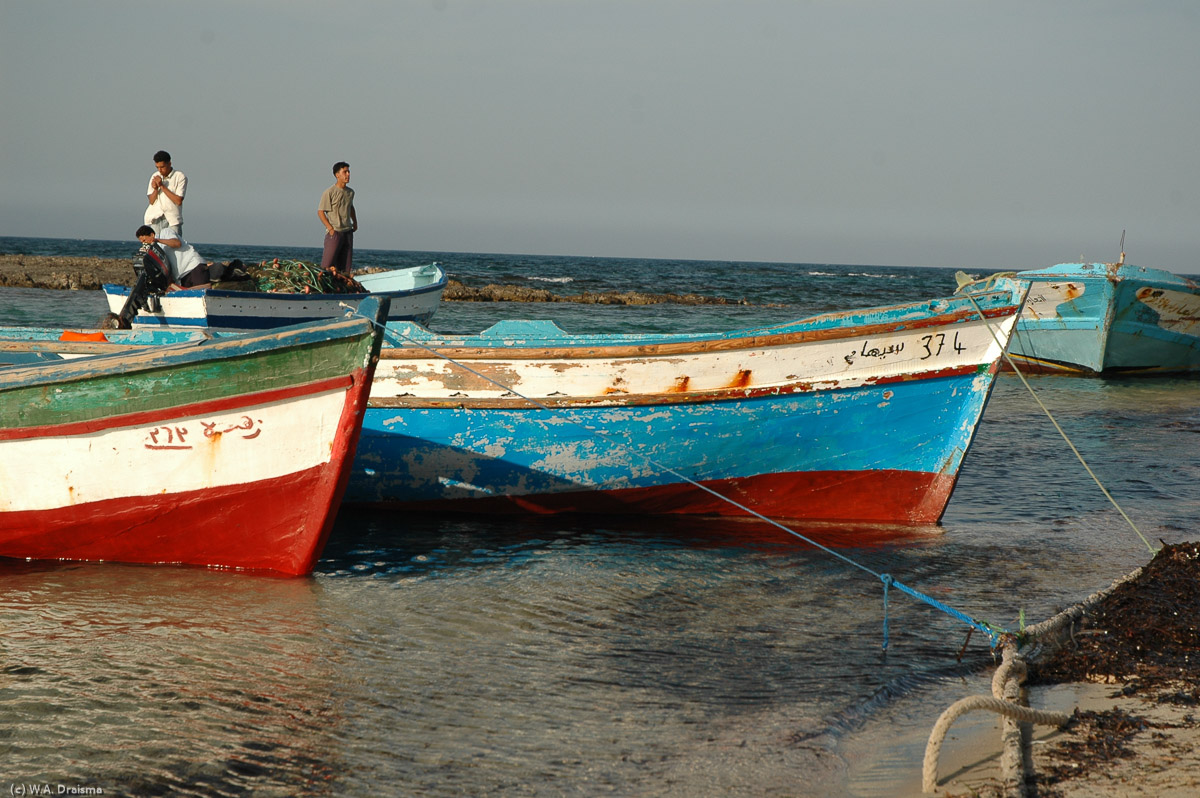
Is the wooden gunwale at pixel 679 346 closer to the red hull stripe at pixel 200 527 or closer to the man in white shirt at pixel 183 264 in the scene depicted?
the red hull stripe at pixel 200 527

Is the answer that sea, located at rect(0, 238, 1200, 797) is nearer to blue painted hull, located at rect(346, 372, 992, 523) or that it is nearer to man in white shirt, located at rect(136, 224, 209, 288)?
blue painted hull, located at rect(346, 372, 992, 523)

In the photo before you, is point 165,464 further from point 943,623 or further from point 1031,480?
point 1031,480

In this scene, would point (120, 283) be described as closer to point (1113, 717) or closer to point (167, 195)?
point (167, 195)

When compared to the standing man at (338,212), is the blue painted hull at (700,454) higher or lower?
lower

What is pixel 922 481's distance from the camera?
273 inches

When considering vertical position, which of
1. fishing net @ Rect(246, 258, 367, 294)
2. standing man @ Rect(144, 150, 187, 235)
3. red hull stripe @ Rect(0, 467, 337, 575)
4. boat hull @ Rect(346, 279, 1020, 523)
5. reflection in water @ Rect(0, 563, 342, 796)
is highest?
standing man @ Rect(144, 150, 187, 235)

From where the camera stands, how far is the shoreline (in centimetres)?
2875

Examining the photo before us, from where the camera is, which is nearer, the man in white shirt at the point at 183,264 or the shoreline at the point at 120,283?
the man in white shirt at the point at 183,264

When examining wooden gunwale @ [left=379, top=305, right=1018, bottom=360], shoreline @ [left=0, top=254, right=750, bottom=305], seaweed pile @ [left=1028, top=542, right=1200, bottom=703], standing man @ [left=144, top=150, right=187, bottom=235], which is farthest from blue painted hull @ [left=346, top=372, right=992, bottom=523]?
shoreline @ [left=0, top=254, right=750, bottom=305]

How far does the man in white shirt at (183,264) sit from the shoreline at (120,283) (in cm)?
1962

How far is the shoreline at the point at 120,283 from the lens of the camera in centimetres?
2875

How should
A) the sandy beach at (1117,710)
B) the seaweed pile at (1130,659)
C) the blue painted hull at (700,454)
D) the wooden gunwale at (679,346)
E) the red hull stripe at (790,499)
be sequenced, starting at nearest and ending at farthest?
the sandy beach at (1117,710)
the seaweed pile at (1130,659)
the wooden gunwale at (679,346)
the blue painted hull at (700,454)
the red hull stripe at (790,499)

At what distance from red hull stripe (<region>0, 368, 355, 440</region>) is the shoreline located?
80.1ft

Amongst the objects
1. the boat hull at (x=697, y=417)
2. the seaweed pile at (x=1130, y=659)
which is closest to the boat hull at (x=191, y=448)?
the boat hull at (x=697, y=417)
